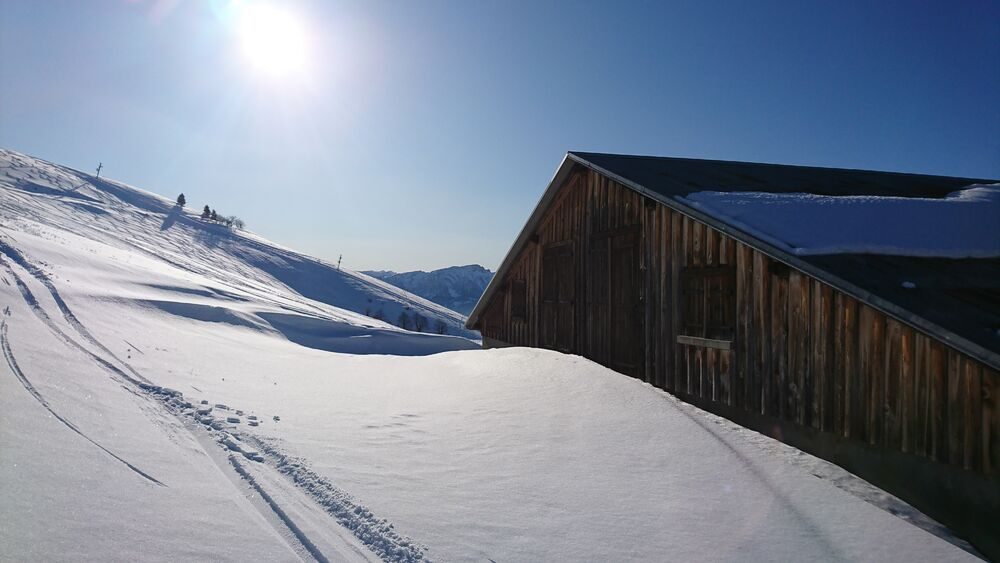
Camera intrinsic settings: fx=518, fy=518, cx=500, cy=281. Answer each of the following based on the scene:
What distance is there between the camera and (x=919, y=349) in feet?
15.5

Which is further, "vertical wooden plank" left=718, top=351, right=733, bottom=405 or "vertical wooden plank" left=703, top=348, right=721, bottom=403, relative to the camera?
"vertical wooden plank" left=703, top=348, right=721, bottom=403

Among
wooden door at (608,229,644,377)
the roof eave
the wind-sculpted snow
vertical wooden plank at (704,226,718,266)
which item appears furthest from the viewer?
the wind-sculpted snow

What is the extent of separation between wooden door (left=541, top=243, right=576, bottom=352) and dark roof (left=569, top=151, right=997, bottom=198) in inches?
103

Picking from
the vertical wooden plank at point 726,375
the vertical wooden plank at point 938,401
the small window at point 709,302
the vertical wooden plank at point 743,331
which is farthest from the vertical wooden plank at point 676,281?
the vertical wooden plank at point 938,401

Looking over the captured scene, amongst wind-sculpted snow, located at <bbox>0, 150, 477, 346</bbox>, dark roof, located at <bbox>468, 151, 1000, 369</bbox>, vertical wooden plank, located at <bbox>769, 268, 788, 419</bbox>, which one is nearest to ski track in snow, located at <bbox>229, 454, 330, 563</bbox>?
dark roof, located at <bbox>468, 151, 1000, 369</bbox>

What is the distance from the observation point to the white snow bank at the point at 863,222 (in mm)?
6055

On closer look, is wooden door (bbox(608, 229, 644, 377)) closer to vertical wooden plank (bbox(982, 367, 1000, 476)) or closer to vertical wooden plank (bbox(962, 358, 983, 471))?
vertical wooden plank (bbox(962, 358, 983, 471))

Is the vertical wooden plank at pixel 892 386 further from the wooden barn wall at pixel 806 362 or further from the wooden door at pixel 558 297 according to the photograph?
the wooden door at pixel 558 297

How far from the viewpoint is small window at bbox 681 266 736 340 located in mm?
7094

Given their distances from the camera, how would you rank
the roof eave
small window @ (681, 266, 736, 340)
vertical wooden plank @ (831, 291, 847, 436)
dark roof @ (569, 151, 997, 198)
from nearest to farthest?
vertical wooden plank @ (831, 291, 847, 436)
small window @ (681, 266, 736, 340)
dark roof @ (569, 151, 997, 198)
the roof eave

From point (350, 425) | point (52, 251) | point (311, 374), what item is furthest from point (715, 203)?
point (52, 251)

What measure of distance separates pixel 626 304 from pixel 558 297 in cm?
295

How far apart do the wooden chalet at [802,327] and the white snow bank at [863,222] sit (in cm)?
17

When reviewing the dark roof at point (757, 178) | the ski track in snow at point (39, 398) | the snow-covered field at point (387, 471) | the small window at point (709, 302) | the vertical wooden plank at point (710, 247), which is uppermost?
→ the dark roof at point (757, 178)
